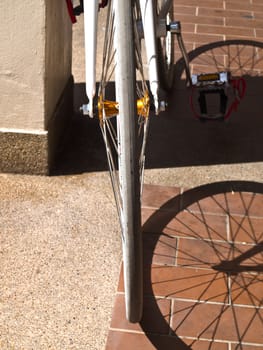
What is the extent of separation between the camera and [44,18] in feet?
10.4

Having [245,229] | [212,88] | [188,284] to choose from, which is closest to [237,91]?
[212,88]

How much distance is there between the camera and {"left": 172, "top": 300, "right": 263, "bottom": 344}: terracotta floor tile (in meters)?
2.72

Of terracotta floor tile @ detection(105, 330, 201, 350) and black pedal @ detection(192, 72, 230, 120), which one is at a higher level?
black pedal @ detection(192, 72, 230, 120)

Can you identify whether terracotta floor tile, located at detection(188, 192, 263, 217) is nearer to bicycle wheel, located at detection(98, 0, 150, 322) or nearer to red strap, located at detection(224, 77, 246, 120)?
red strap, located at detection(224, 77, 246, 120)

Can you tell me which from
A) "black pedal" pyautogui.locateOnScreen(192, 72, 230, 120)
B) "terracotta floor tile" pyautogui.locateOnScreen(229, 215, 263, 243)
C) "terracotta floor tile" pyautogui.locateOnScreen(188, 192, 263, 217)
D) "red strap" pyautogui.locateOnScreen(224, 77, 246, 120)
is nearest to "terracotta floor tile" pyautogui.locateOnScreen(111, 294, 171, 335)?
"terracotta floor tile" pyautogui.locateOnScreen(229, 215, 263, 243)

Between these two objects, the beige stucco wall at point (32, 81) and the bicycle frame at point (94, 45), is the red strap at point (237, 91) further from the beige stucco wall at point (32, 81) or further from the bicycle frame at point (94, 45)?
the bicycle frame at point (94, 45)

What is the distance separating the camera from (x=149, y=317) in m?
2.80

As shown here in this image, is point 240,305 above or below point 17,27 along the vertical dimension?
below

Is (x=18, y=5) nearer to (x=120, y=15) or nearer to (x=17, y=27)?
(x=17, y=27)

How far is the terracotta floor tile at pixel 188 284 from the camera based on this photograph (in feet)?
9.52

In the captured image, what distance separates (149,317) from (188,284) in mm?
250

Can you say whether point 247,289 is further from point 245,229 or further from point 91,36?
point 91,36

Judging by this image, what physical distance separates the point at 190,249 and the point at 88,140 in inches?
40.6

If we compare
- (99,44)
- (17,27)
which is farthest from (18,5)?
(99,44)
